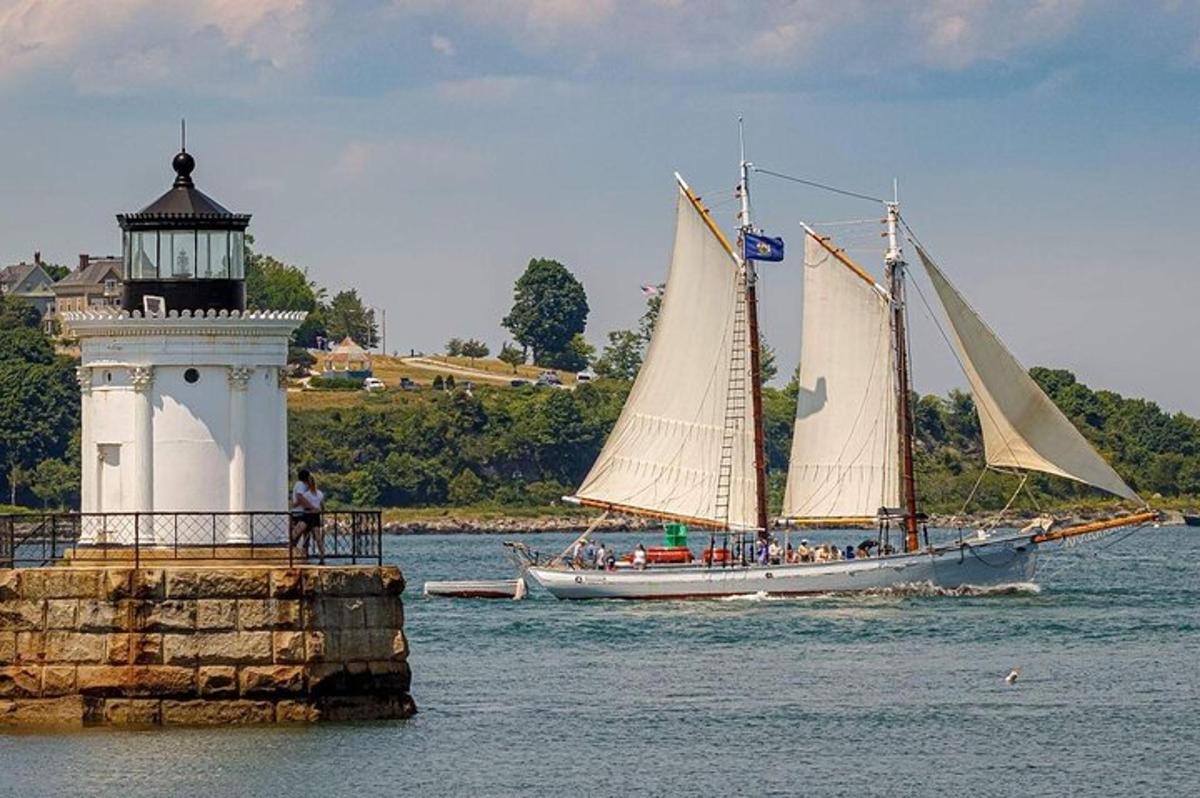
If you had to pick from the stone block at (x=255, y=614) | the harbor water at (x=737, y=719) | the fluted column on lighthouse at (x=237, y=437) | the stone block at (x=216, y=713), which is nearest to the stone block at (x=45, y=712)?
the harbor water at (x=737, y=719)

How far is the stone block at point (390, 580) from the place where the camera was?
110 feet

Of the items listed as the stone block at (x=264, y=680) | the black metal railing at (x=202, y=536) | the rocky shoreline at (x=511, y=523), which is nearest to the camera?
the stone block at (x=264, y=680)

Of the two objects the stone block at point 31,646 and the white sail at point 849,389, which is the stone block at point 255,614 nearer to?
the stone block at point 31,646

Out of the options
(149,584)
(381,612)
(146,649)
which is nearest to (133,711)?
(146,649)

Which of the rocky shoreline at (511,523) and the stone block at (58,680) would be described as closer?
the stone block at (58,680)

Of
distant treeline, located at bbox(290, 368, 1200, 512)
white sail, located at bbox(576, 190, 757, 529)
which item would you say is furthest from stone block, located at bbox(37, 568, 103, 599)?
distant treeline, located at bbox(290, 368, 1200, 512)

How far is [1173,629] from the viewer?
61250mm

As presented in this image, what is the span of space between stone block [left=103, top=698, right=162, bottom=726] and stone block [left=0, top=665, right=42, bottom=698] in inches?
34.8

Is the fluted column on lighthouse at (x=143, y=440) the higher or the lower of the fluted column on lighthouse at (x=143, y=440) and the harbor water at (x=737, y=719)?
the higher

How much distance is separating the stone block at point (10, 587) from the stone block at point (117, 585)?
978 mm

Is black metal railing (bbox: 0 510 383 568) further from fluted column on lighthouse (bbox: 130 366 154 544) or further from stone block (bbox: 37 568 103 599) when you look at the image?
stone block (bbox: 37 568 103 599)

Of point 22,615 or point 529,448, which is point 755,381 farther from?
point 529,448

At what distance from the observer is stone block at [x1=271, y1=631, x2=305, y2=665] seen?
32875 millimetres

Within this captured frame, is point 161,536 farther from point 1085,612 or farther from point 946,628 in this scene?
point 1085,612
